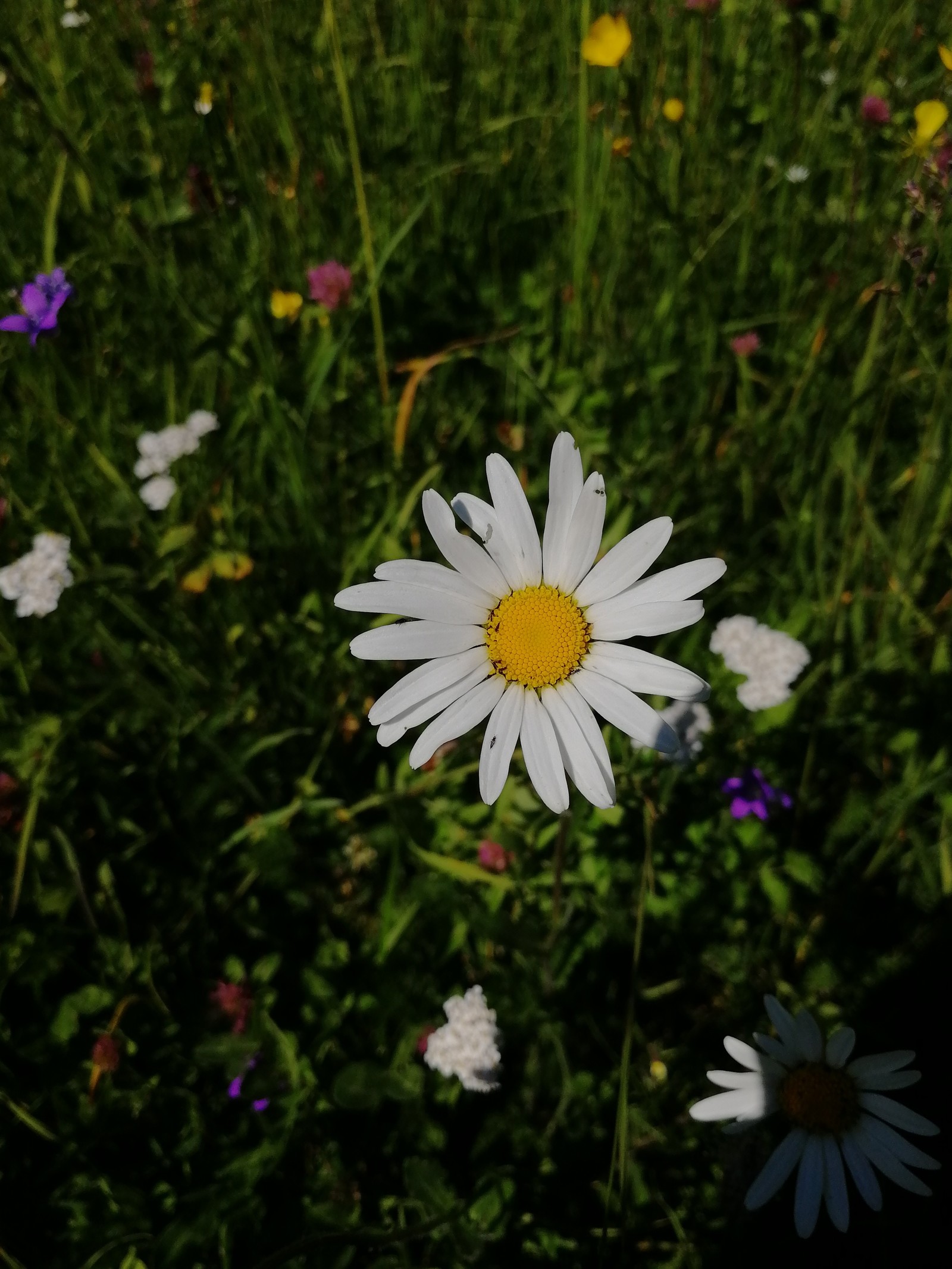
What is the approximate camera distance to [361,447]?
2.26m

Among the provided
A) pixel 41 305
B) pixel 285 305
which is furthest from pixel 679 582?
pixel 285 305

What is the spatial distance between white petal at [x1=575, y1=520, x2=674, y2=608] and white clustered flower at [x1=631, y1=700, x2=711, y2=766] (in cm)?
57

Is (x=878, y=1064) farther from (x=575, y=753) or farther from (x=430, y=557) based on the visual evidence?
(x=430, y=557)

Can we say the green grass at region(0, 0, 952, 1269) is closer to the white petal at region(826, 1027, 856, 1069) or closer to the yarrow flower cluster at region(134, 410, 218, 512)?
the yarrow flower cluster at region(134, 410, 218, 512)

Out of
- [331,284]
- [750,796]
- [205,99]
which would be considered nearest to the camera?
[750,796]

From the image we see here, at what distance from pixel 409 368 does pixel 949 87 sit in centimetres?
145

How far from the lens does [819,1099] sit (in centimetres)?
129

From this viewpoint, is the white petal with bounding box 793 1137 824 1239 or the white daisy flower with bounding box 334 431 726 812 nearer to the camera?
the white daisy flower with bounding box 334 431 726 812

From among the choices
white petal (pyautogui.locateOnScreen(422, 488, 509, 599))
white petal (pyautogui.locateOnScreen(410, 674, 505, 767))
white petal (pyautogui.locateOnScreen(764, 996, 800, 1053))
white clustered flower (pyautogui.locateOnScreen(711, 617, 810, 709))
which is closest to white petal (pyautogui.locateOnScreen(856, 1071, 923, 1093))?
white petal (pyautogui.locateOnScreen(764, 996, 800, 1053))

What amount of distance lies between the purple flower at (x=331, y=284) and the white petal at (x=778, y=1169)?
203 cm

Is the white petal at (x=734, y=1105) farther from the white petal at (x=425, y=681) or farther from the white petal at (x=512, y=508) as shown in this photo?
the white petal at (x=512, y=508)

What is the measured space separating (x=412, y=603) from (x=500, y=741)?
0.21 m

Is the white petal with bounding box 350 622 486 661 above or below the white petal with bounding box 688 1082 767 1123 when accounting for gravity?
above

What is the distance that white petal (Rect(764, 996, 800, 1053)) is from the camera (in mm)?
1289
